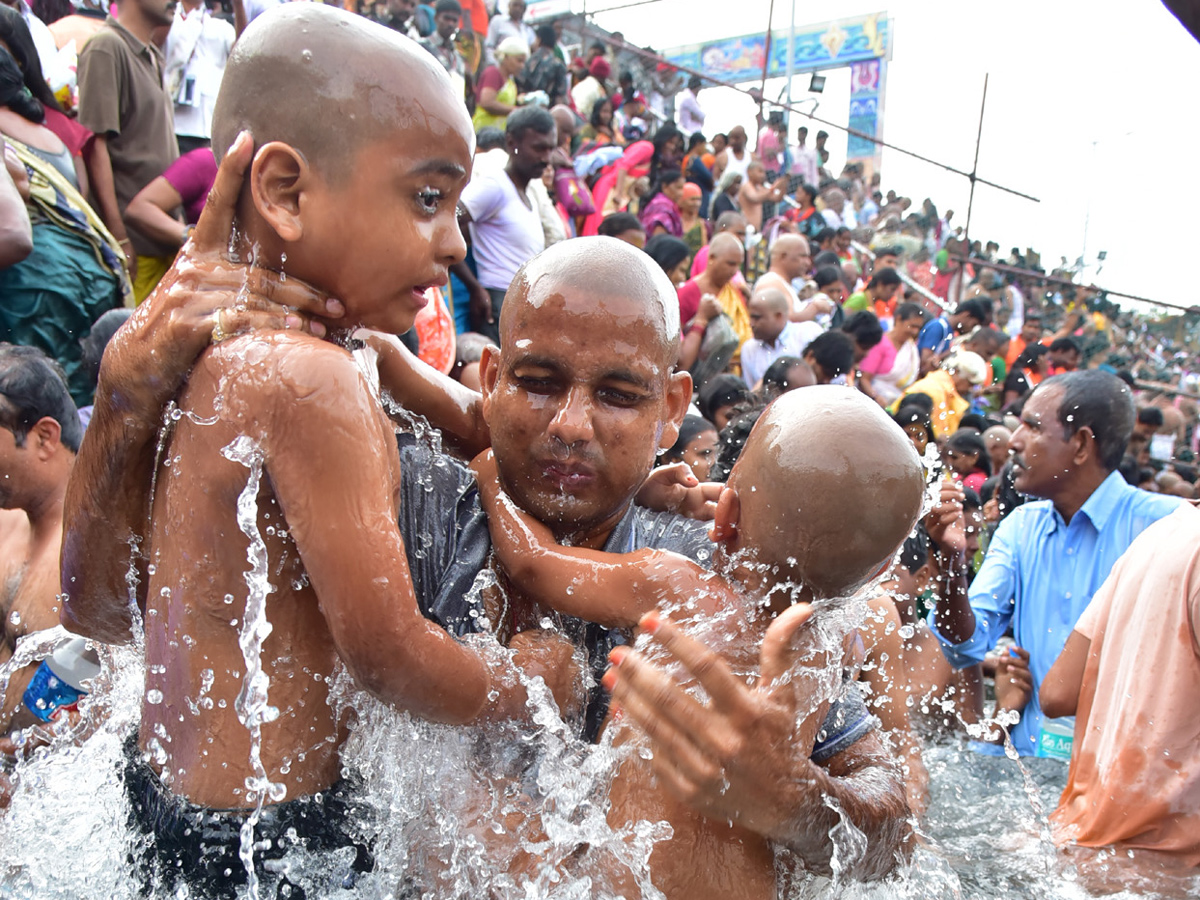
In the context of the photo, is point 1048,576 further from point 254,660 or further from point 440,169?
point 254,660

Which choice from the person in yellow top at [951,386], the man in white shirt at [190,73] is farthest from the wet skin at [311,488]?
the person in yellow top at [951,386]

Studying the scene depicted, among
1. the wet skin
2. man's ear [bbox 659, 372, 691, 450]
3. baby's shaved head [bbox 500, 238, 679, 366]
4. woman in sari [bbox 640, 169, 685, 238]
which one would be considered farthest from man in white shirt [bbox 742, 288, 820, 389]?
the wet skin

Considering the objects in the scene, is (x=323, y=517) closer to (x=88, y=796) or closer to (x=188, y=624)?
(x=188, y=624)

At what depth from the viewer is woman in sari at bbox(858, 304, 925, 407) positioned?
30.9 ft

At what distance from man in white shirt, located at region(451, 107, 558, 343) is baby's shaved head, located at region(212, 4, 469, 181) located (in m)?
4.70

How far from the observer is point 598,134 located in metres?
12.9

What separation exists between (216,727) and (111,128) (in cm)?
452

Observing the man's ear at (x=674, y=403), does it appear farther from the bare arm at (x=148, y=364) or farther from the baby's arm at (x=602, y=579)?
the bare arm at (x=148, y=364)

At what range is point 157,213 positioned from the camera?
4965mm

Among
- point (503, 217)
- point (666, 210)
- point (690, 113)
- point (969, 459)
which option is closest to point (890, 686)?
point (503, 217)

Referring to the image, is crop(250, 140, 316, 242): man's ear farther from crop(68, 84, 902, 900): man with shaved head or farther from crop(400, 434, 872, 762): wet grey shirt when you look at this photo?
crop(400, 434, 872, 762): wet grey shirt

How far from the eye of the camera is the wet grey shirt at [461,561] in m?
2.02

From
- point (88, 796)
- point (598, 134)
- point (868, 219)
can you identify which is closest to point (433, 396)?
point (88, 796)

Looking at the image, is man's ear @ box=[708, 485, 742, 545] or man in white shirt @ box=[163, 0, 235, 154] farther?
man in white shirt @ box=[163, 0, 235, 154]
